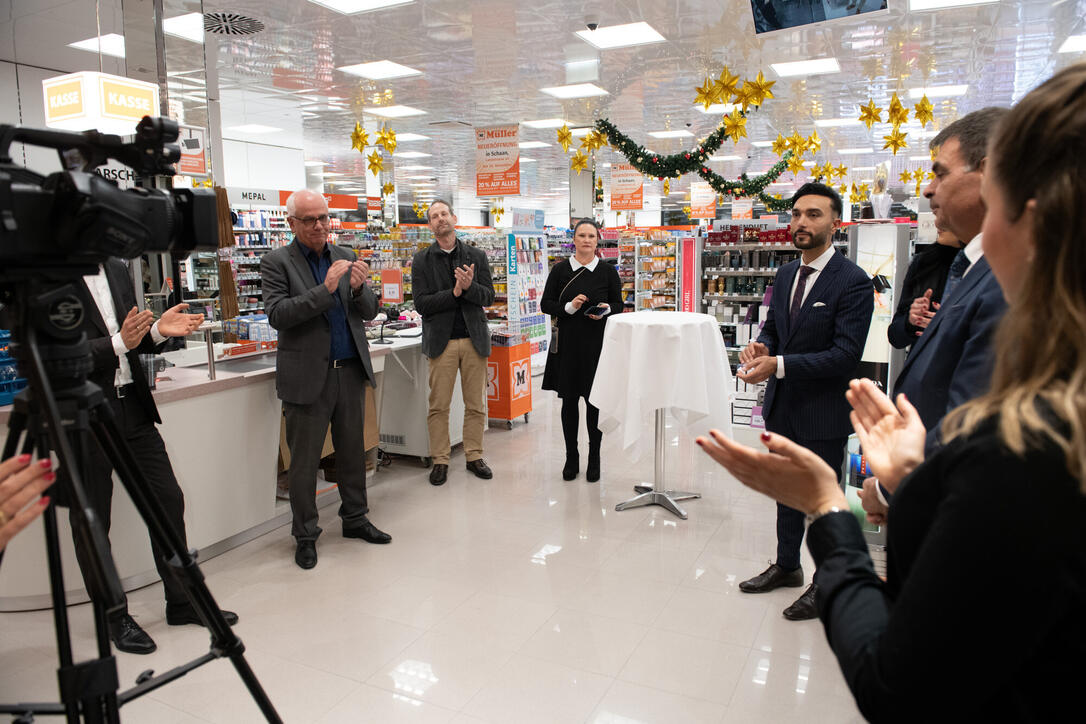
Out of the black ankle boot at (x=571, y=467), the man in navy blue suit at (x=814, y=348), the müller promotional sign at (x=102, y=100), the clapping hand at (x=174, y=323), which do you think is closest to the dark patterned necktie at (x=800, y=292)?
the man in navy blue suit at (x=814, y=348)

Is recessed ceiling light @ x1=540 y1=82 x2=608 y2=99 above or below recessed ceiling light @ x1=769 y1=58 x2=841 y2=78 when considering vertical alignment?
above

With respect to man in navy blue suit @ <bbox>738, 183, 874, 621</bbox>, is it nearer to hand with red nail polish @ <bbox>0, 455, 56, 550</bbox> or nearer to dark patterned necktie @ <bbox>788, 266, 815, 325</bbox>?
dark patterned necktie @ <bbox>788, 266, 815, 325</bbox>

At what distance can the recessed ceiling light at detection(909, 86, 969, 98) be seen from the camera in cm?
949

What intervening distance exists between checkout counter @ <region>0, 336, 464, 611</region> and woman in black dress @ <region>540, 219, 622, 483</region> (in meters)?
1.50

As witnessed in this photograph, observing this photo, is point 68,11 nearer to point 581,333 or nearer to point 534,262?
point 534,262

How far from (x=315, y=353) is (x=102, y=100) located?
221cm

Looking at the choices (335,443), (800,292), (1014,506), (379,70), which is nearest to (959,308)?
(1014,506)

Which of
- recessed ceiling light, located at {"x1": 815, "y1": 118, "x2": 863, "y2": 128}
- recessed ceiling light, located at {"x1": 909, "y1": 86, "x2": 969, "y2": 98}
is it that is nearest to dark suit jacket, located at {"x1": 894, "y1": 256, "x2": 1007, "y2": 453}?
recessed ceiling light, located at {"x1": 909, "y1": 86, "x2": 969, "y2": 98}

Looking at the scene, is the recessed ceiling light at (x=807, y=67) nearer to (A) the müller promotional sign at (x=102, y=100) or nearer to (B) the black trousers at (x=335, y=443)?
(A) the müller promotional sign at (x=102, y=100)

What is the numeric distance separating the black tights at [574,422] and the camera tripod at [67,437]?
3.48 meters

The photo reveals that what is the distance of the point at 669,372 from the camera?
12.5ft

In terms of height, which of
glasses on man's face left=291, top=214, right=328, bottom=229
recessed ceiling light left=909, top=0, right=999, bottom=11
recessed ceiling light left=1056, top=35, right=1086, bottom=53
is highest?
recessed ceiling light left=1056, top=35, right=1086, bottom=53

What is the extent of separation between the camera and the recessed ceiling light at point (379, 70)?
7949mm

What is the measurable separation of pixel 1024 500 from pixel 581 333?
3.98m
